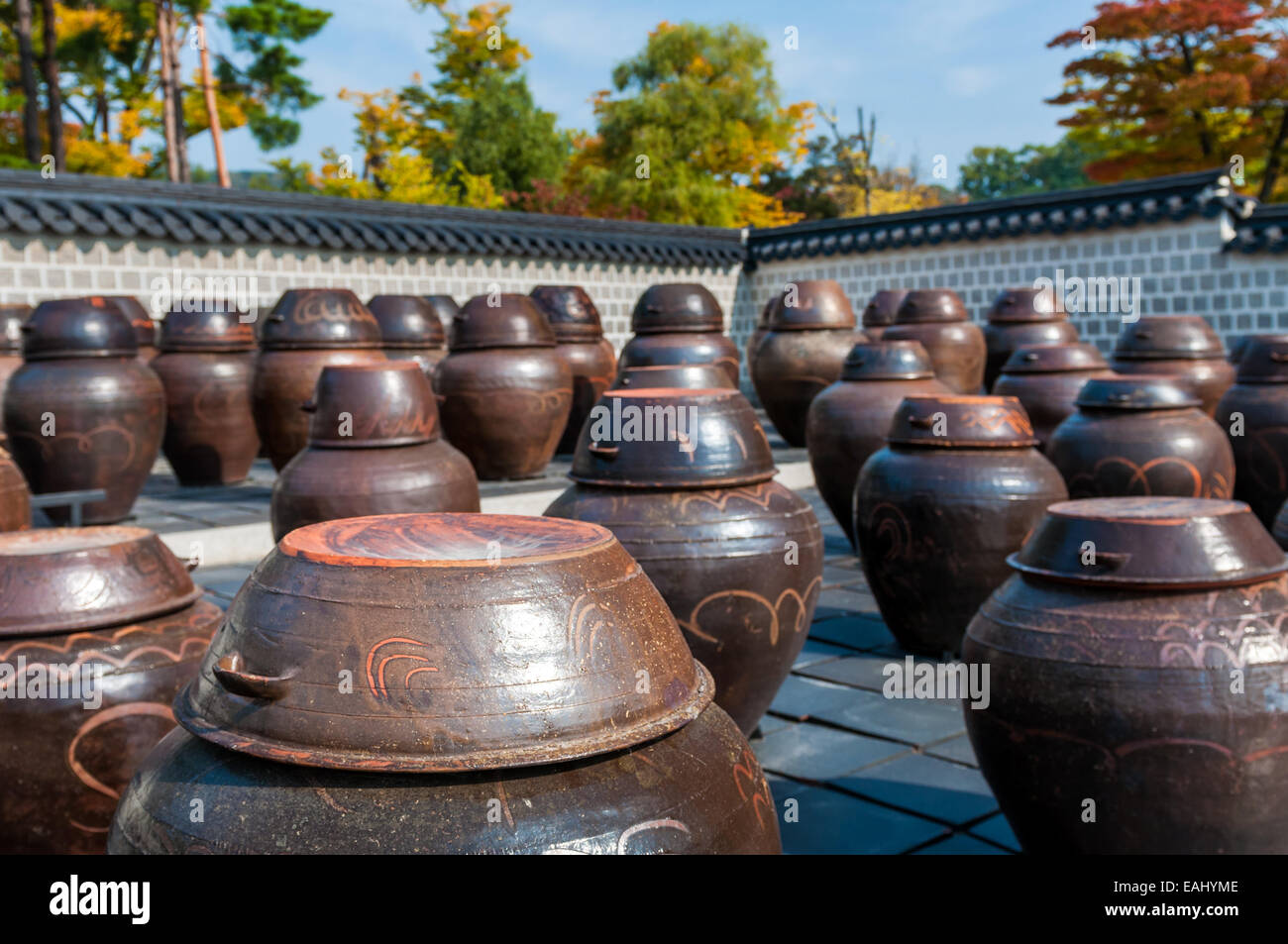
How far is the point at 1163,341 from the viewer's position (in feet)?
27.4

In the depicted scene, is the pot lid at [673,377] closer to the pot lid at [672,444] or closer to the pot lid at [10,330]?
the pot lid at [672,444]

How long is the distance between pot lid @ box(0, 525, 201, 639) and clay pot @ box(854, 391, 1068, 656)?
9.57ft

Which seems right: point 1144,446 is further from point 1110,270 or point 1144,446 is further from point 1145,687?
point 1110,270

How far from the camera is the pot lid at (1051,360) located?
794 cm

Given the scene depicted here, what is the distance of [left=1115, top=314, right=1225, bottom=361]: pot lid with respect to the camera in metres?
8.31

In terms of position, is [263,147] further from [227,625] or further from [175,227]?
[227,625]

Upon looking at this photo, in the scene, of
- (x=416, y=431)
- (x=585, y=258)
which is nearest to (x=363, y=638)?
(x=416, y=431)

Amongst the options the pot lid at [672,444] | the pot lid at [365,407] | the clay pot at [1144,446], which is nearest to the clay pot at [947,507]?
the clay pot at [1144,446]

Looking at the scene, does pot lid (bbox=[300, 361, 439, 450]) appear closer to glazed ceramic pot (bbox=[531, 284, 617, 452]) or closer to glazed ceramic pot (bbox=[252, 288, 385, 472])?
glazed ceramic pot (bbox=[252, 288, 385, 472])


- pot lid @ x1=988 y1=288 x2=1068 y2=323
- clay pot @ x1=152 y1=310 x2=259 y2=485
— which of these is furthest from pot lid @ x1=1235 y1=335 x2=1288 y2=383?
clay pot @ x1=152 y1=310 x2=259 y2=485

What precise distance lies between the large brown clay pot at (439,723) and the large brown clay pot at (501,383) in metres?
6.93

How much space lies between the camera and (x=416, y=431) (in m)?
5.74

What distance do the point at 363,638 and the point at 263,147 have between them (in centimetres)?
2301
